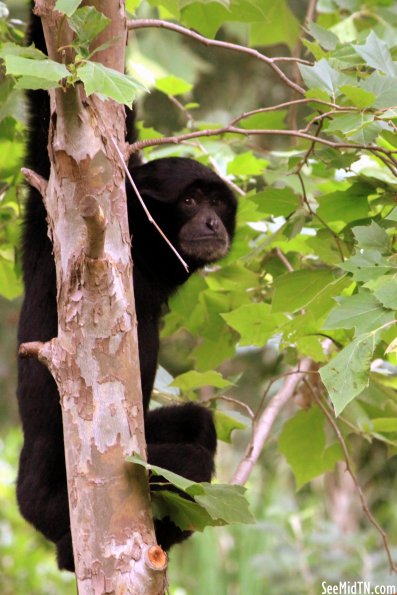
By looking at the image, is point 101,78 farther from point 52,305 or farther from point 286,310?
point 52,305

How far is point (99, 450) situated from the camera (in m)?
2.44

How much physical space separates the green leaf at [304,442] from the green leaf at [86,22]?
2075mm

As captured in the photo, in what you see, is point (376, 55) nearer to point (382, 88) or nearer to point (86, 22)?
point (382, 88)

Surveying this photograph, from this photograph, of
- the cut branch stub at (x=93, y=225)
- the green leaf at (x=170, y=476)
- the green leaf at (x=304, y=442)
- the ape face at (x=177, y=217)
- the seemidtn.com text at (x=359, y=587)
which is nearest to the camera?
the cut branch stub at (x=93, y=225)

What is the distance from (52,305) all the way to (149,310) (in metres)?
0.61

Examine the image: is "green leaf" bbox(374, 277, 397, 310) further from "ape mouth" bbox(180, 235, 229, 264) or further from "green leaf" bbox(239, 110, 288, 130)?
"ape mouth" bbox(180, 235, 229, 264)

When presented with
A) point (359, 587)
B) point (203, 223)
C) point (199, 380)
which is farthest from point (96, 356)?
point (359, 587)

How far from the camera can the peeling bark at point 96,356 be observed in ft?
7.82

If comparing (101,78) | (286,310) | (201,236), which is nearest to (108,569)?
(286,310)

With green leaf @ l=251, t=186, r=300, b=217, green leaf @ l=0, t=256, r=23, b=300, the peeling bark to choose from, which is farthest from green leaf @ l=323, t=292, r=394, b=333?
green leaf @ l=0, t=256, r=23, b=300

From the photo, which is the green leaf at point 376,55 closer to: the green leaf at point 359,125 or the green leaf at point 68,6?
the green leaf at point 359,125

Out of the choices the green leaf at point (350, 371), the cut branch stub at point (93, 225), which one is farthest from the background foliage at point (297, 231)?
the cut branch stub at point (93, 225)

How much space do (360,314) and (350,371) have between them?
0.18 m

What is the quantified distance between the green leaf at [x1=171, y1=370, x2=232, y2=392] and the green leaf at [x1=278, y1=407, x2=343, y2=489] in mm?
433
